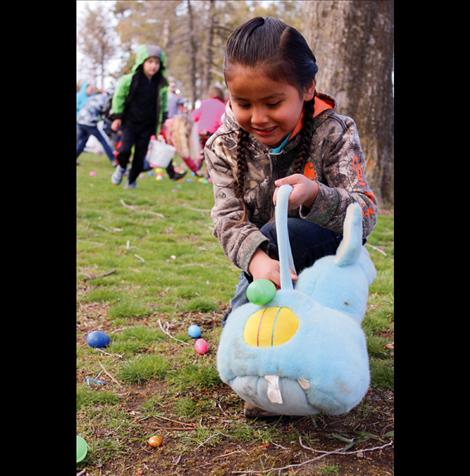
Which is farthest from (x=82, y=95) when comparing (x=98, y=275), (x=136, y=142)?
(x=98, y=275)

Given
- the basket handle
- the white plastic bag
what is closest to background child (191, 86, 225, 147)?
the white plastic bag

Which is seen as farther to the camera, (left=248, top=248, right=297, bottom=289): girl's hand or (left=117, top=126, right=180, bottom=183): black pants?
(left=117, top=126, right=180, bottom=183): black pants

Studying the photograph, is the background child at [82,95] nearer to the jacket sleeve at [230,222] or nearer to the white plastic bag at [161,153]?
the white plastic bag at [161,153]

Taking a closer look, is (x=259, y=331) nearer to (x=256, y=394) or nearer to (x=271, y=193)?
(x=256, y=394)

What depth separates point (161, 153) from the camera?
8.38 metres

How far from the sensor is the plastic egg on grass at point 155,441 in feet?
6.15

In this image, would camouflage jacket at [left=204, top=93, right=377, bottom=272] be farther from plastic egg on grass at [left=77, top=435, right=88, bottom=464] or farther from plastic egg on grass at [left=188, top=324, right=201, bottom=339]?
plastic egg on grass at [left=77, top=435, right=88, bottom=464]

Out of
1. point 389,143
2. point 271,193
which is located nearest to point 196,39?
point 389,143

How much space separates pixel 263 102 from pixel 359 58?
13.2 ft

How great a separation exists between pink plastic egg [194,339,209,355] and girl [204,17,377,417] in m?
0.29

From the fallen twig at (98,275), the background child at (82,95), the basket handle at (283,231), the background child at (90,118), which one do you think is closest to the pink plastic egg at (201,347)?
the basket handle at (283,231)

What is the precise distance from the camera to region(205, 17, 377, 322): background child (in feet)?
6.16

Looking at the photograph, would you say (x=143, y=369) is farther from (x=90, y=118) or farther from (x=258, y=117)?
(x=90, y=118)
